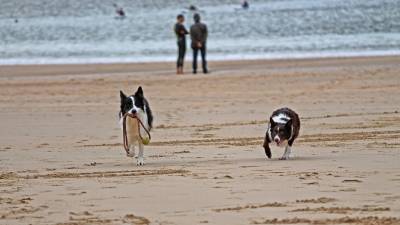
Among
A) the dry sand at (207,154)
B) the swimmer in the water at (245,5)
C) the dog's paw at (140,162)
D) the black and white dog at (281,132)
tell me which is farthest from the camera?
the swimmer in the water at (245,5)

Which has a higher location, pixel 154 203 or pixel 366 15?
pixel 366 15

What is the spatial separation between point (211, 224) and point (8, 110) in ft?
38.8

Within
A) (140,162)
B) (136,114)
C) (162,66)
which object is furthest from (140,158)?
(162,66)

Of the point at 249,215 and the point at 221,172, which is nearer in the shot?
the point at 249,215

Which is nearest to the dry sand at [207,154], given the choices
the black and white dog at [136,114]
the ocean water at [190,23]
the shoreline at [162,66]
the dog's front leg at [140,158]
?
the dog's front leg at [140,158]

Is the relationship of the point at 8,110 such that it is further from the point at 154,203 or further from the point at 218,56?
the point at 218,56

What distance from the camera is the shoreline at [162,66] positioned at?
96.9 feet

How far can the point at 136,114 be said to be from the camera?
1212 cm

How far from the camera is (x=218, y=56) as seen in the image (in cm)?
3556

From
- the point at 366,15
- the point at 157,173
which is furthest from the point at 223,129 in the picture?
the point at 366,15

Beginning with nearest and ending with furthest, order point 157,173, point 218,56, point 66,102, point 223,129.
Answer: point 157,173 → point 223,129 → point 66,102 → point 218,56

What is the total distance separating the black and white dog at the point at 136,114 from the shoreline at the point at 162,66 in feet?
53.3

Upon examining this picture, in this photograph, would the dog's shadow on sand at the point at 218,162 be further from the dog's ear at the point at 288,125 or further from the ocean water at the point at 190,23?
the ocean water at the point at 190,23

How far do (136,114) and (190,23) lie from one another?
3377 cm
